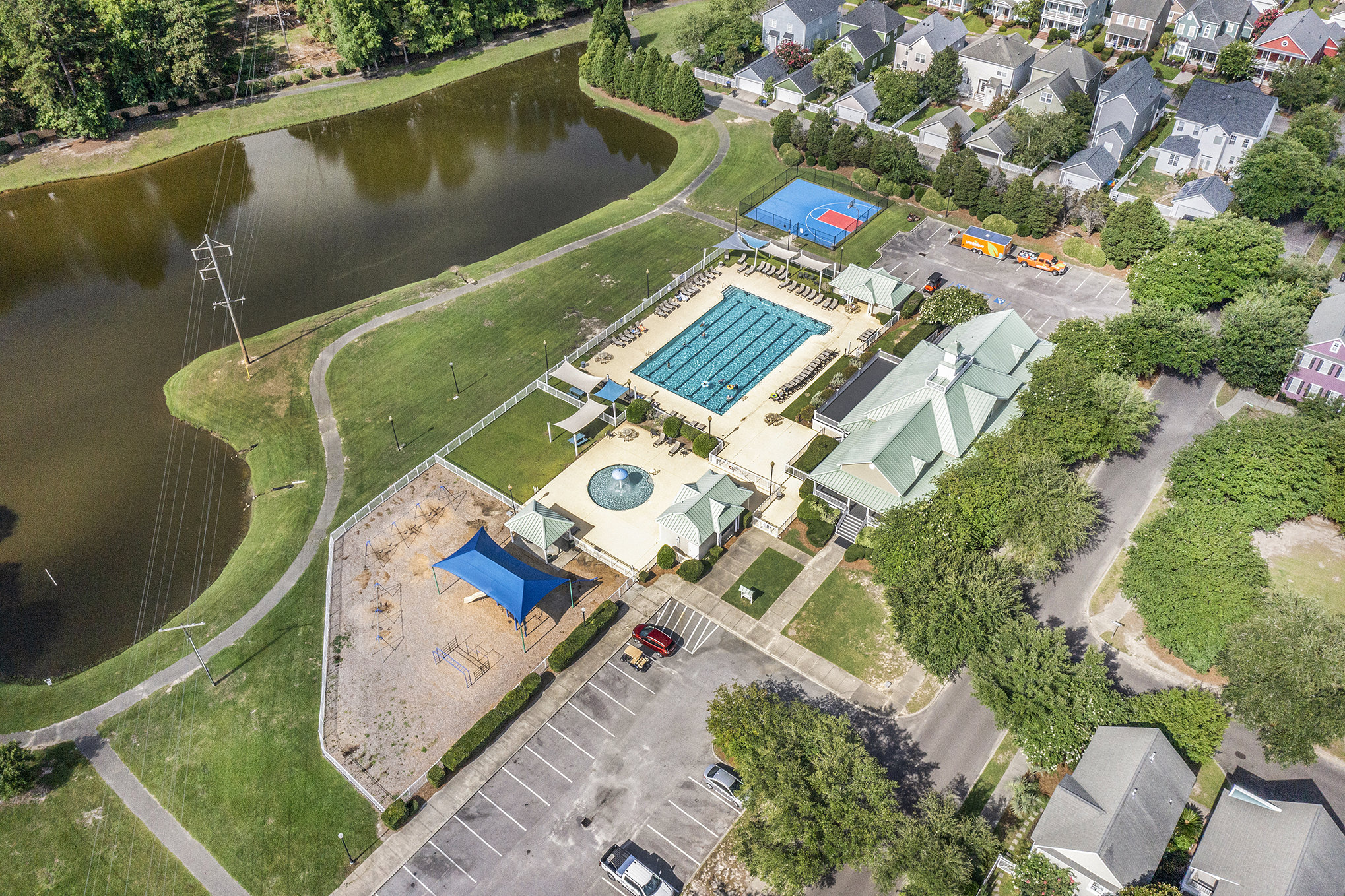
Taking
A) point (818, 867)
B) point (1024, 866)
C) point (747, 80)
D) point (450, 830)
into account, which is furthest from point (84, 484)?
point (747, 80)

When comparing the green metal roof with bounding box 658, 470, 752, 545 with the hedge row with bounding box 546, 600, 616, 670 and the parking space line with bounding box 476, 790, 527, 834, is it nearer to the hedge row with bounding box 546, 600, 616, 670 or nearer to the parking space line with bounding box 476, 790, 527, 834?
the hedge row with bounding box 546, 600, 616, 670

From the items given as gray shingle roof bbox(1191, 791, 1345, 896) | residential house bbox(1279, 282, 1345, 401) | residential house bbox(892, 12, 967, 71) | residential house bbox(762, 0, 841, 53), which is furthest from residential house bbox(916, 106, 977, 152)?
gray shingle roof bbox(1191, 791, 1345, 896)

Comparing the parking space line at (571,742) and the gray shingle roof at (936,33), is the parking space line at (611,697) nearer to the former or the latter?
the parking space line at (571,742)

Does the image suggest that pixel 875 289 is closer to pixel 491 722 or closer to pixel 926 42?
pixel 491 722

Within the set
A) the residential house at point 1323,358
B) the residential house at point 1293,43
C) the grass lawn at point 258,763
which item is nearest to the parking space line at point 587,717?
the grass lawn at point 258,763

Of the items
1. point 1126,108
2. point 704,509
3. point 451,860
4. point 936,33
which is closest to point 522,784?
point 451,860

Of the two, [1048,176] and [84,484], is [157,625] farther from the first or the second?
[1048,176]

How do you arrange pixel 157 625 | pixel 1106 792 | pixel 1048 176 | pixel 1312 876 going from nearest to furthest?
1. pixel 1312 876
2. pixel 1106 792
3. pixel 157 625
4. pixel 1048 176

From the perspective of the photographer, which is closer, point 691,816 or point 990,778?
point 691,816
